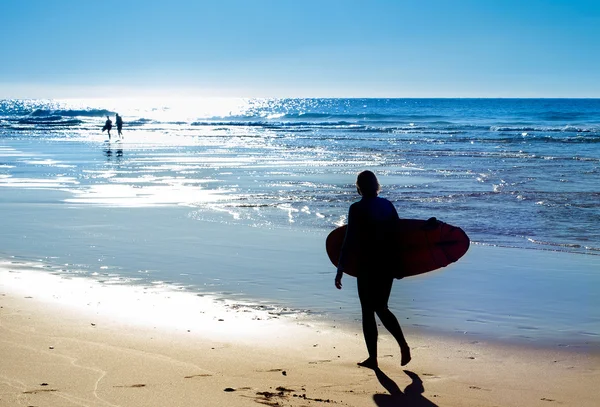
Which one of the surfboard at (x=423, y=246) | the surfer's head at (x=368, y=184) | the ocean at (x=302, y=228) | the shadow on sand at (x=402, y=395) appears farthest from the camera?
the ocean at (x=302, y=228)

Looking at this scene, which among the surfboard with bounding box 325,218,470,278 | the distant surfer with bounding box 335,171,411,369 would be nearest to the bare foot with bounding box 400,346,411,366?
the distant surfer with bounding box 335,171,411,369

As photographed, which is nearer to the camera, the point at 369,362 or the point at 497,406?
the point at 497,406

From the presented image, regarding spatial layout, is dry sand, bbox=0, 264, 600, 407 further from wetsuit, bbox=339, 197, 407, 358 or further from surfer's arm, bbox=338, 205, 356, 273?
surfer's arm, bbox=338, 205, 356, 273

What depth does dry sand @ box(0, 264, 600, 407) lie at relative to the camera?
5262 millimetres

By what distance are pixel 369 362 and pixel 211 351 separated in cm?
128

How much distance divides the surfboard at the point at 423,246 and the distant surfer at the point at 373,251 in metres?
0.39

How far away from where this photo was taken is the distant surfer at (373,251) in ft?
19.6

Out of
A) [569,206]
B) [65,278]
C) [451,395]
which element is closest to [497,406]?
[451,395]

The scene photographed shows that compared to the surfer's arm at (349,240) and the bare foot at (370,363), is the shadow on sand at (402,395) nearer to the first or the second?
the bare foot at (370,363)

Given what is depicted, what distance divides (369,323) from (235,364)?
42.4 inches

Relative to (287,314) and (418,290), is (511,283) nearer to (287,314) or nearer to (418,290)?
(418,290)

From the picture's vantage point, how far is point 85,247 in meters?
11.0

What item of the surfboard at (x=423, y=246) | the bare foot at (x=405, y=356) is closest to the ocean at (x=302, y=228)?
the surfboard at (x=423, y=246)

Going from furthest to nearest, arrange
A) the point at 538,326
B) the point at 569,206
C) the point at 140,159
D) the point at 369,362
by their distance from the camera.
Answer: the point at 140,159 < the point at 569,206 < the point at 538,326 < the point at 369,362
